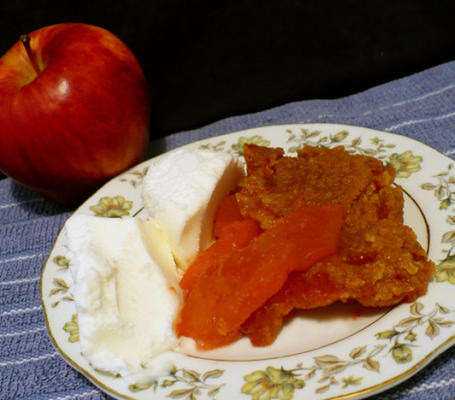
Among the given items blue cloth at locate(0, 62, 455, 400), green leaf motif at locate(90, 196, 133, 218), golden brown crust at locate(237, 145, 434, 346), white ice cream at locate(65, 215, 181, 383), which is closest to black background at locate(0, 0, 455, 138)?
blue cloth at locate(0, 62, 455, 400)

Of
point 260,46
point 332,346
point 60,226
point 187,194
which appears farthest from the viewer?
point 260,46

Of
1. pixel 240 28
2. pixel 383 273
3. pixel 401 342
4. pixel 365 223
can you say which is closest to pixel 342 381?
pixel 401 342

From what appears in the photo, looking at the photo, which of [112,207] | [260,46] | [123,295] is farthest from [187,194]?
[260,46]

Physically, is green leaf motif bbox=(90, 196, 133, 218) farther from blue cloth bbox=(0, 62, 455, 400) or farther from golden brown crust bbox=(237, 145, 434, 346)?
golden brown crust bbox=(237, 145, 434, 346)

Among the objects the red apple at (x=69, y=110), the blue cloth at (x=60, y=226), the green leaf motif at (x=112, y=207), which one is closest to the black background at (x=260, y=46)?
the blue cloth at (x=60, y=226)

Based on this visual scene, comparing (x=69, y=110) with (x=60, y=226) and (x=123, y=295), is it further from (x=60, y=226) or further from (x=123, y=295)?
(x=123, y=295)
